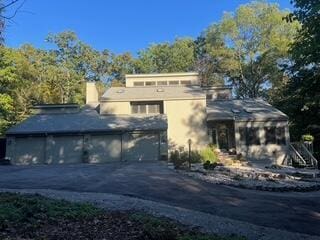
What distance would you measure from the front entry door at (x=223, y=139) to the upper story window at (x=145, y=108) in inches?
200

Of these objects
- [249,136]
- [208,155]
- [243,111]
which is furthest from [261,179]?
[243,111]

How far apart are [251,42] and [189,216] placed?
40.8 metres

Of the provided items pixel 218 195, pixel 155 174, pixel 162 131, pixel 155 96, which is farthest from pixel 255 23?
pixel 218 195

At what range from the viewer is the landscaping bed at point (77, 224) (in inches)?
270

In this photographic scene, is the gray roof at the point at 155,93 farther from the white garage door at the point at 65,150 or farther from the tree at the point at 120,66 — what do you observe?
the tree at the point at 120,66

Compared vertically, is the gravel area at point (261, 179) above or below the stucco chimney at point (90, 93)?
below

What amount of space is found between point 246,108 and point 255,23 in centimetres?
1882

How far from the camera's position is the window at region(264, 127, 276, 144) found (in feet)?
97.7

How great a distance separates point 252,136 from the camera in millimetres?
30016

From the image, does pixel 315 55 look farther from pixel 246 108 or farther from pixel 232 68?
pixel 232 68

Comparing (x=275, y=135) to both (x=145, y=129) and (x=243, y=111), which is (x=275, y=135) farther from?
(x=145, y=129)

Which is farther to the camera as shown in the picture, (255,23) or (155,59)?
(155,59)

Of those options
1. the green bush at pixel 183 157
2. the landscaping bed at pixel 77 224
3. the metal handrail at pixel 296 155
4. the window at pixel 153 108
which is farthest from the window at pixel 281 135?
the landscaping bed at pixel 77 224

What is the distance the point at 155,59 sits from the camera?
56.1m
